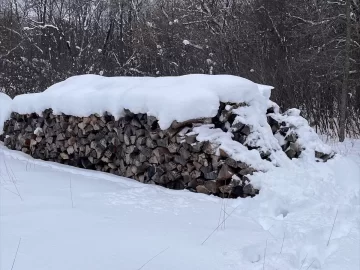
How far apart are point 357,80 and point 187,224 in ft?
27.0

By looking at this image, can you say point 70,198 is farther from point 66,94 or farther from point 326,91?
point 326,91

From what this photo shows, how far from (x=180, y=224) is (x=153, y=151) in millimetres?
1934

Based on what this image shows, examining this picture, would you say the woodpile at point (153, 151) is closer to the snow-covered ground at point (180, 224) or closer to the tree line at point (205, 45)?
the snow-covered ground at point (180, 224)

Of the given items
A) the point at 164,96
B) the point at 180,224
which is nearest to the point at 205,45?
the point at 164,96

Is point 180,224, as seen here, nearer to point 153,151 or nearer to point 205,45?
point 153,151

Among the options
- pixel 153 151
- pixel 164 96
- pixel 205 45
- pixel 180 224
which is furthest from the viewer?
pixel 205 45

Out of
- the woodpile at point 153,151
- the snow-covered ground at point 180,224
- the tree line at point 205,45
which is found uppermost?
the tree line at point 205,45

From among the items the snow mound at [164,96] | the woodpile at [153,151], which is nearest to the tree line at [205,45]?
the snow mound at [164,96]

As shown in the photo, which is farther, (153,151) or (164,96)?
(153,151)

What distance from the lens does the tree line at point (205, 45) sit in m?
11.0

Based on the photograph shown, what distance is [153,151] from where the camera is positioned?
5.32m

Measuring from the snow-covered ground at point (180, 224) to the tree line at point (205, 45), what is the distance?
5.71 meters

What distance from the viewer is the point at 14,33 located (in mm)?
19141

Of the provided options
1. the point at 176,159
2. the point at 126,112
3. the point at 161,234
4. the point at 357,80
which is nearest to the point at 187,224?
the point at 161,234
